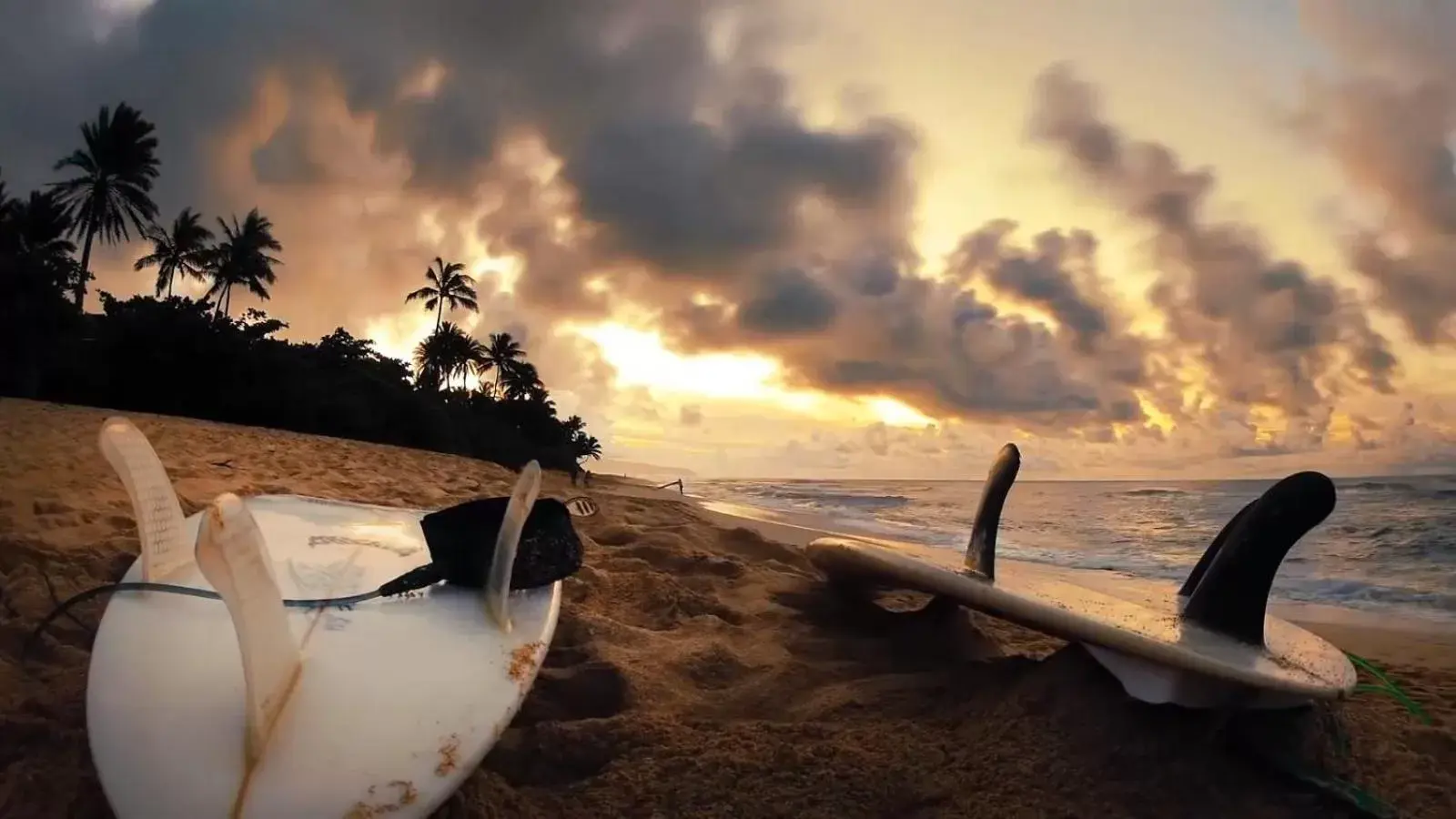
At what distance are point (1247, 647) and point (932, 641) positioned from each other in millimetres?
1029

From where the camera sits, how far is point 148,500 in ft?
6.91

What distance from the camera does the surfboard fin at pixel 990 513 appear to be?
306cm

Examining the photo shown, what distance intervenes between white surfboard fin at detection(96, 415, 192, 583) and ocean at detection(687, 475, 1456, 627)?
273 inches

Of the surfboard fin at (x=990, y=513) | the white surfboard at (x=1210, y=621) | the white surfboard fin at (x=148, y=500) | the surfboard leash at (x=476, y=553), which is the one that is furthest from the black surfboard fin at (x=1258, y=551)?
the white surfboard fin at (x=148, y=500)

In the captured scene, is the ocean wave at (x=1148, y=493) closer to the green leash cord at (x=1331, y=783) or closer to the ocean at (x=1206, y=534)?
the ocean at (x=1206, y=534)

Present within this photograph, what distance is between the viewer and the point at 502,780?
2062 millimetres

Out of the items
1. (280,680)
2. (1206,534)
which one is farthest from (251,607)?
(1206,534)

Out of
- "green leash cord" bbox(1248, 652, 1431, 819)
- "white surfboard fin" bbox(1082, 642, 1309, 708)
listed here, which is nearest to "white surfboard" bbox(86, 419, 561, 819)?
"white surfboard fin" bbox(1082, 642, 1309, 708)

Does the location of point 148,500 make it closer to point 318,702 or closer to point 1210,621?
point 318,702

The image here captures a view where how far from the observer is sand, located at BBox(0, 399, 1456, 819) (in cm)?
202

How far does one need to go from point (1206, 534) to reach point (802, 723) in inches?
458

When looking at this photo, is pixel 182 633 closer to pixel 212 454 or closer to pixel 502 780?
pixel 502 780

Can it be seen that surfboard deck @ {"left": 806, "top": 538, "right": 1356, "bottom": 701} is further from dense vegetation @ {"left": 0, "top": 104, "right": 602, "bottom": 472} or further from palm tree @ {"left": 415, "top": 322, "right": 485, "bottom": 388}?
palm tree @ {"left": 415, "top": 322, "right": 485, "bottom": 388}

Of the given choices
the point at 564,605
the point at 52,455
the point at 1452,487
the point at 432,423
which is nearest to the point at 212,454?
the point at 52,455
